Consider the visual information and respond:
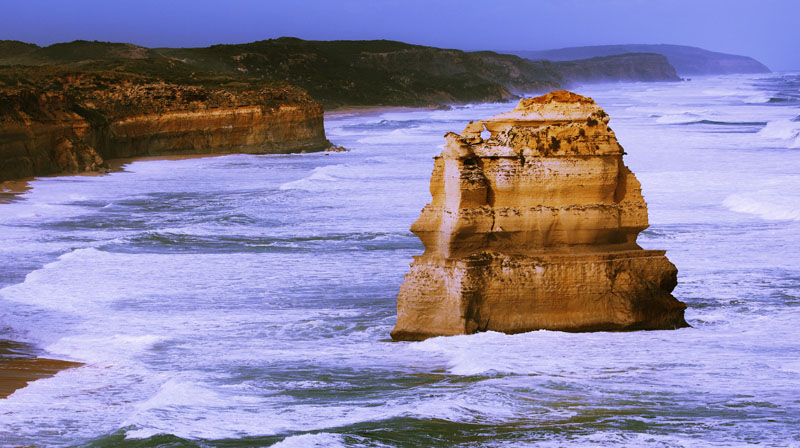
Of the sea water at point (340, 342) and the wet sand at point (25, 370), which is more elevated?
the sea water at point (340, 342)

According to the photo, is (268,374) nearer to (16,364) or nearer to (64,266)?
(16,364)

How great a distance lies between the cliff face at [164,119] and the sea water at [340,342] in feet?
42.9

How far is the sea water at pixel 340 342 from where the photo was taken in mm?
8617

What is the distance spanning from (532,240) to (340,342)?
2.37 metres

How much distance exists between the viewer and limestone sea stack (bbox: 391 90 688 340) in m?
11.5

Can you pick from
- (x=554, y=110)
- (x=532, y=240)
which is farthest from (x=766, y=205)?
(x=532, y=240)

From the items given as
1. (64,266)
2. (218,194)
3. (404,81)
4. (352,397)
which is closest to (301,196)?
(218,194)

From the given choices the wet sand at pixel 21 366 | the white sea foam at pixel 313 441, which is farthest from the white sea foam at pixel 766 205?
the white sea foam at pixel 313 441

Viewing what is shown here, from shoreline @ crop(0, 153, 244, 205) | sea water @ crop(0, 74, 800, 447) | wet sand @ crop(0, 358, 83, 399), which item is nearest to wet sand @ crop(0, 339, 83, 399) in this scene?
wet sand @ crop(0, 358, 83, 399)

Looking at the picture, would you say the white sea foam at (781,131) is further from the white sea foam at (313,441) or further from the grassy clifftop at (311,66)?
the grassy clifftop at (311,66)

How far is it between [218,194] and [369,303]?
57.5 feet

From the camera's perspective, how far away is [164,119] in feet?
162

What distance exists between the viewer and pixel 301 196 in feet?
97.0

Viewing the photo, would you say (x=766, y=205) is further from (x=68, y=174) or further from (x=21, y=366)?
(x=68, y=174)
